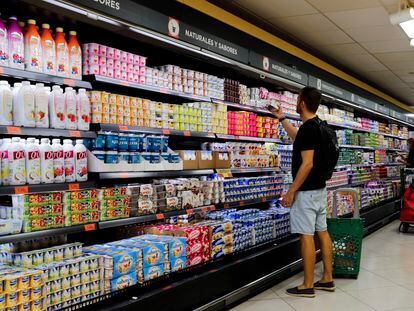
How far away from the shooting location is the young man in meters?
4.35

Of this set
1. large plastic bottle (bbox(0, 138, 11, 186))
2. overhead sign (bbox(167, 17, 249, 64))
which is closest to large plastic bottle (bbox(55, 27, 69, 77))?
large plastic bottle (bbox(0, 138, 11, 186))

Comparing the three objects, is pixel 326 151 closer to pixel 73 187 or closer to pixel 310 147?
pixel 310 147

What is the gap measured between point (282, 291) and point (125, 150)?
88.5 inches

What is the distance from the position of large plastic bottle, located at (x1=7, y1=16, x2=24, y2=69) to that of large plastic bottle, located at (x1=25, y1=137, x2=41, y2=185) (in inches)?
19.7

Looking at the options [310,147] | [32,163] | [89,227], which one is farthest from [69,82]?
[310,147]

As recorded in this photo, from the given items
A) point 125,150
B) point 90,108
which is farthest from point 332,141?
point 90,108

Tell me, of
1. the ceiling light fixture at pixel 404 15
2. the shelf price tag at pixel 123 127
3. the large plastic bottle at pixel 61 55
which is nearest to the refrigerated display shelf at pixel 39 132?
the shelf price tag at pixel 123 127

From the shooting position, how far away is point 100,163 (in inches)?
133

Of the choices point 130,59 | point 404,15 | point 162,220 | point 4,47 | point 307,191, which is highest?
point 404,15

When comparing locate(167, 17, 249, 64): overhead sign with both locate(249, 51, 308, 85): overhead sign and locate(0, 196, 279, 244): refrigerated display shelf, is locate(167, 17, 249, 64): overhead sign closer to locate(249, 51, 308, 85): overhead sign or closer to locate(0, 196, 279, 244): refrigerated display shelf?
locate(249, 51, 308, 85): overhead sign

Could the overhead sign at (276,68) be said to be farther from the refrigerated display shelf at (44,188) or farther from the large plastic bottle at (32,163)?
the large plastic bottle at (32,163)

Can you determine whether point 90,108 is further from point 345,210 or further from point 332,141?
point 345,210

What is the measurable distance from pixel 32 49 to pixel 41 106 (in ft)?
1.21

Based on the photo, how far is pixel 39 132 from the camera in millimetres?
2971
